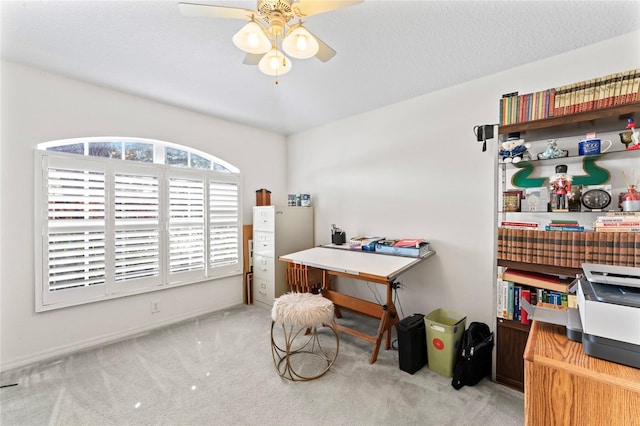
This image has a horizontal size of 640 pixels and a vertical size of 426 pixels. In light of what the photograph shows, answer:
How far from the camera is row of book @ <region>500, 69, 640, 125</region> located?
63.8 inches

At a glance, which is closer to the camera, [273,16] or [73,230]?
[273,16]

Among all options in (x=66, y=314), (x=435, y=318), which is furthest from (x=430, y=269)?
(x=66, y=314)

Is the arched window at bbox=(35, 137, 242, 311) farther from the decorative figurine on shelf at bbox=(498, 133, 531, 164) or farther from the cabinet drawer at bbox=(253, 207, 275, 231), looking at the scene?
the decorative figurine on shelf at bbox=(498, 133, 531, 164)

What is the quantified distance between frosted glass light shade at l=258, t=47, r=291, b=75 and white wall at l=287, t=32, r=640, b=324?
1.84 meters

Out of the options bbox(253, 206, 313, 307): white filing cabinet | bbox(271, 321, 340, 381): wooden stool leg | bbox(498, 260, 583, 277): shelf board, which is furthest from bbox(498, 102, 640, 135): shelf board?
bbox(253, 206, 313, 307): white filing cabinet

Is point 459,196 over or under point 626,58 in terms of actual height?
under

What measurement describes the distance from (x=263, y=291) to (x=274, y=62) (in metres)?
2.97

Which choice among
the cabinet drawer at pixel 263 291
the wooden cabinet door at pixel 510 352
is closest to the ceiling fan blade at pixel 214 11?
the wooden cabinet door at pixel 510 352

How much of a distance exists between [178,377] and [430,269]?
101 inches

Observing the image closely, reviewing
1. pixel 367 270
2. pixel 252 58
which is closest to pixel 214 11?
pixel 252 58

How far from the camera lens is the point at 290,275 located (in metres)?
3.21

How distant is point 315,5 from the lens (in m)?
1.33

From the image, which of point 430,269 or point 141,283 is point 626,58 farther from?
point 141,283

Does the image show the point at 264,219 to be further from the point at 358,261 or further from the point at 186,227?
Result: the point at 358,261
